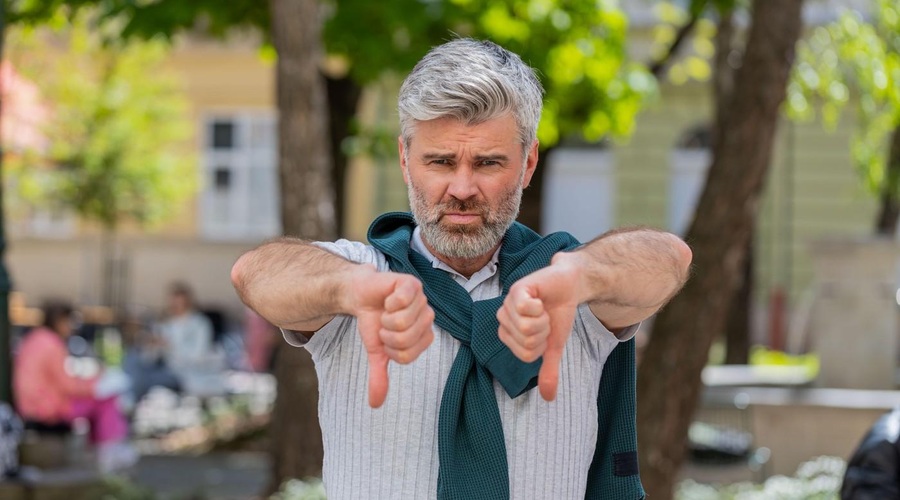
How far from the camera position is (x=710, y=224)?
7.63m

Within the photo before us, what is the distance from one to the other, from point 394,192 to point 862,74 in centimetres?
1720

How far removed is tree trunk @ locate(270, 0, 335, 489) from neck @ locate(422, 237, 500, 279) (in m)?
5.52

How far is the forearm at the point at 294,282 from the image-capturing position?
2430 mm

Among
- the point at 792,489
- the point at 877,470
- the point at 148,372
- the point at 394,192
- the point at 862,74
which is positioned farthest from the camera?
the point at 394,192

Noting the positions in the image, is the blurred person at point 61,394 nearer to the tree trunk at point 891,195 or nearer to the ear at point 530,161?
the tree trunk at point 891,195

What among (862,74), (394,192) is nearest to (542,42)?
(862,74)

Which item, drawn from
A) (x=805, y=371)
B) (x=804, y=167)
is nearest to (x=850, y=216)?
(x=804, y=167)

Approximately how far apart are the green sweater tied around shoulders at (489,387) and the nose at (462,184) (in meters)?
0.17

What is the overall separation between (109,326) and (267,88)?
620 cm

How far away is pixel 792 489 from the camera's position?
9078mm

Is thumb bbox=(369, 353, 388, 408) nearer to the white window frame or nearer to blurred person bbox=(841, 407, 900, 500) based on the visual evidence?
blurred person bbox=(841, 407, 900, 500)

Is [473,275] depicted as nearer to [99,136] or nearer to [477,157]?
[477,157]

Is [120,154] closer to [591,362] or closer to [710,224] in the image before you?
[710,224]

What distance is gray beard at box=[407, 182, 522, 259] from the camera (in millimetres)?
2672
